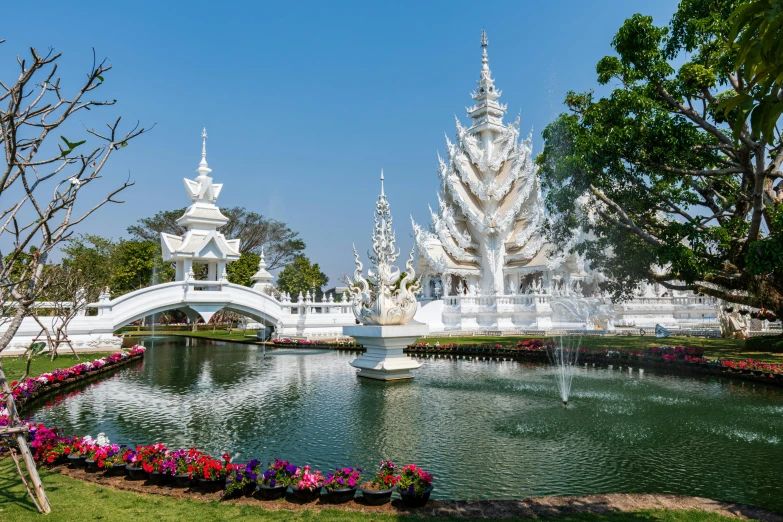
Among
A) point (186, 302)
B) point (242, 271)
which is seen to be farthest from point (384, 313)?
point (242, 271)

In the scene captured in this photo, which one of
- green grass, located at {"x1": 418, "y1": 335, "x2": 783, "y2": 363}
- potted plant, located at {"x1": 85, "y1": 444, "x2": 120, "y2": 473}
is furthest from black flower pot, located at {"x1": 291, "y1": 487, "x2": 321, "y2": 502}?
green grass, located at {"x1": 418, "y1": 335, "x2": 783, "y2": 363}

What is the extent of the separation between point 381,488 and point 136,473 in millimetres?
3235

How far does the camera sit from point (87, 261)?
135 ft

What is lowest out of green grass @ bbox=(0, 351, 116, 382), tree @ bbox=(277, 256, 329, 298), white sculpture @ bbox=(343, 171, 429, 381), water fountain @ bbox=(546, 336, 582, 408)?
water fountain @ bbox=(546, 336, 582, 408)

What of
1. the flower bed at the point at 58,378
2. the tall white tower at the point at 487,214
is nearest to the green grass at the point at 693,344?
the tall white tower at the point at 487,214

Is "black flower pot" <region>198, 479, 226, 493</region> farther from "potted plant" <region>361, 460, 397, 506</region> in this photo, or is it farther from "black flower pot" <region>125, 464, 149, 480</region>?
"potted plant" <region>361, 460, 397, 506</region>

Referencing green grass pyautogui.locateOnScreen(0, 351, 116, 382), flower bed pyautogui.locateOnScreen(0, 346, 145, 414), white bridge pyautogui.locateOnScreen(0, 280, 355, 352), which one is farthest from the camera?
white bridge pyautogui.locateOnScreen(0, 280, 355, 352)

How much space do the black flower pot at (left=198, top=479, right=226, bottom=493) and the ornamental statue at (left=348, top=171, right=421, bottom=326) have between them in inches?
360

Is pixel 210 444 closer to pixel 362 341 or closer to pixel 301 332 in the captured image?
pixel 362 341

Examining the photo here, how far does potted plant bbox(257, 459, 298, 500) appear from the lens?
5.97m

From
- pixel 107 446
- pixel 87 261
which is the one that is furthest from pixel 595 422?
pixel 87 261

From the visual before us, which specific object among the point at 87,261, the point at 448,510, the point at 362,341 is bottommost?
the point at 448,510

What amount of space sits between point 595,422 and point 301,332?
2171cm

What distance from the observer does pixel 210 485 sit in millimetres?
6242
